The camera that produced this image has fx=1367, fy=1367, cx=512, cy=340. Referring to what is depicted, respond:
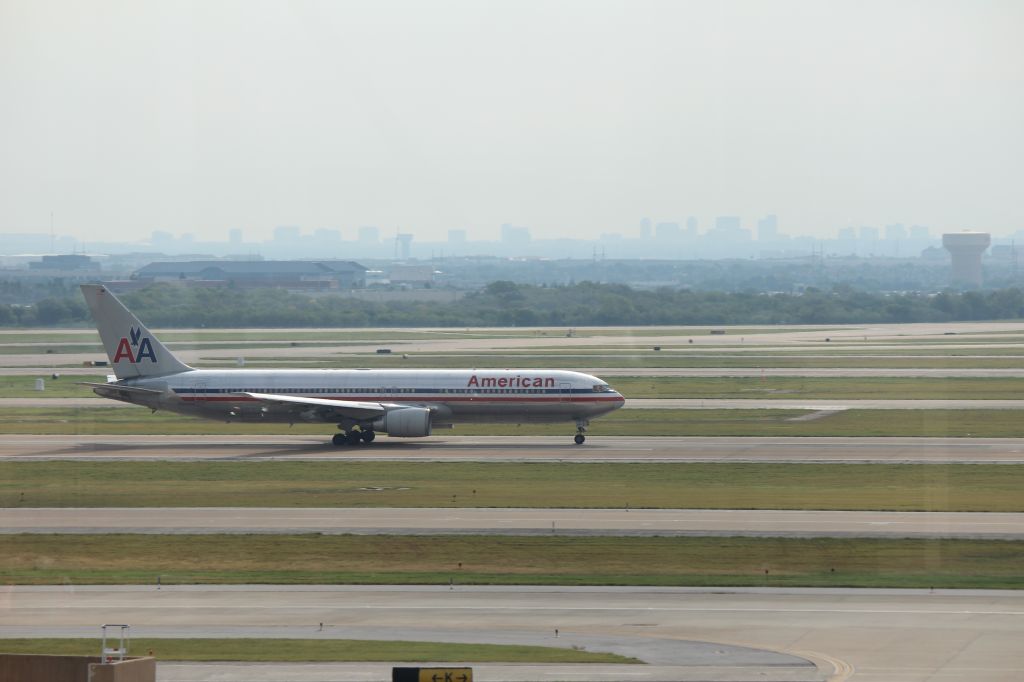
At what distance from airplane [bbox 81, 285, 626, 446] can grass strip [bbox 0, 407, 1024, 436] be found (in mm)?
3183

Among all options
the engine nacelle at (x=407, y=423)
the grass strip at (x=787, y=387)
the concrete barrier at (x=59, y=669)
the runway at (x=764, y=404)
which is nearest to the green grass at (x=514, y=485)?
the engine nacelle at (x=407, y=423)

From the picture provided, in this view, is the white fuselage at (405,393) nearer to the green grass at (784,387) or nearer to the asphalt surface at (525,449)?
the asphalt surface at (525,449)

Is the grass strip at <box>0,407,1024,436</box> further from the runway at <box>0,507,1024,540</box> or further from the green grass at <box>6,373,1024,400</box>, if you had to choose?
the runway at <box>0,507,1024,540</box>

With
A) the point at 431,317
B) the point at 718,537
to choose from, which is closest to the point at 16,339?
the point at 431,317

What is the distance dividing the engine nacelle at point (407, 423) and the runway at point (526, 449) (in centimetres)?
84

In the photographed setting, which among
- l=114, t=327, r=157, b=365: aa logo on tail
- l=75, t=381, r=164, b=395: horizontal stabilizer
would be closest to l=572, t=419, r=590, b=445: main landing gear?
l=75, t=381, r=164, b=395: horizontal stabilizer

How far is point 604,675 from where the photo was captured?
2956cm

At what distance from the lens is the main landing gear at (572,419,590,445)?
246 feet

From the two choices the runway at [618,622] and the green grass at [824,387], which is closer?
the runway at [618,622]

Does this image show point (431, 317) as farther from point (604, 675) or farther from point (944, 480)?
point (604, 675)

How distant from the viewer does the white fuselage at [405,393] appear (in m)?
76.2

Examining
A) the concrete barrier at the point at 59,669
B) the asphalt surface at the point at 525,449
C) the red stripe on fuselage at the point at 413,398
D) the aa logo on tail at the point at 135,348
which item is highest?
the aa logo on tail at the point at 135,348

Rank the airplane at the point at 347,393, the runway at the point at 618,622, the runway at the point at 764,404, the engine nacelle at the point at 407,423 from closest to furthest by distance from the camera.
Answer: the runway at the point at 618,622 → the engine nacelle at the point at 407,423 → the airplane at the point at 347,393 → the runway at the point at 764,404

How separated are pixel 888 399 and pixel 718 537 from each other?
54715 millimetres
